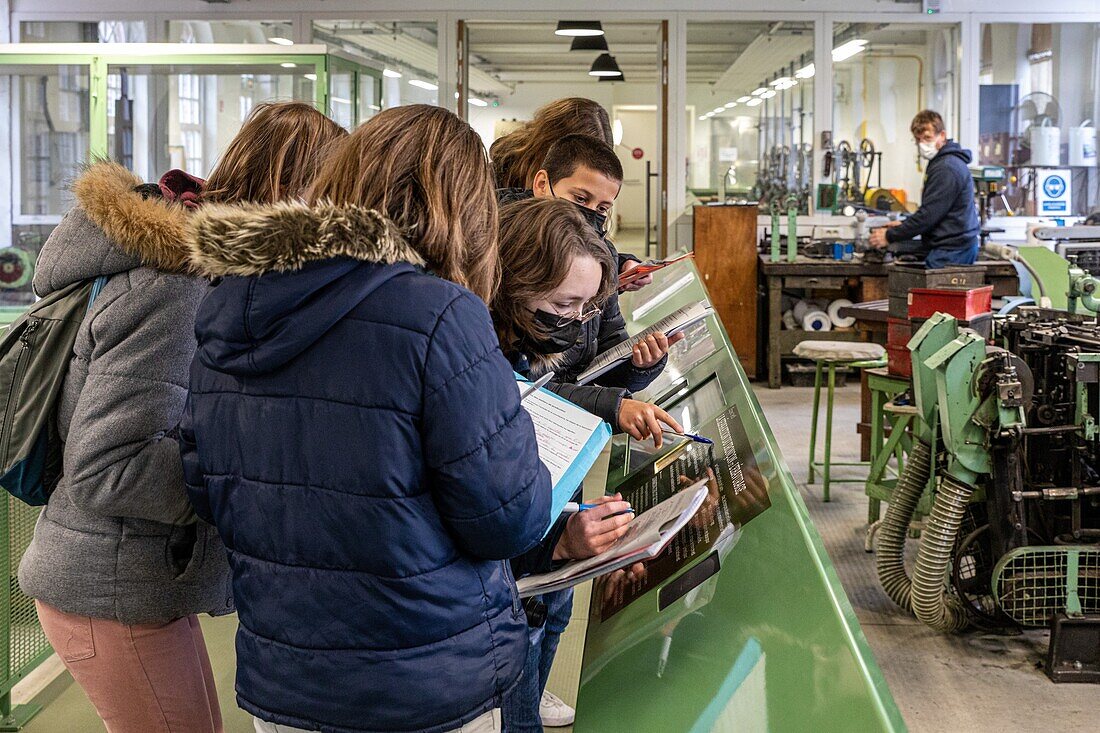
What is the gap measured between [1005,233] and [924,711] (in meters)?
6.78

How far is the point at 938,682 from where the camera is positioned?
11.5 feet

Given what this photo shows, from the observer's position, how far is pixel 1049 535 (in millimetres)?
3637

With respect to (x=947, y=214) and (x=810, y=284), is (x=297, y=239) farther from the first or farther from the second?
(x=810, y=284)

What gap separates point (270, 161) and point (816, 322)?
7.46m

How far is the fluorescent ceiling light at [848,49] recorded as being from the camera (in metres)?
9.34

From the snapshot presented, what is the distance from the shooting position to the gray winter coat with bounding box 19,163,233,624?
154 cm

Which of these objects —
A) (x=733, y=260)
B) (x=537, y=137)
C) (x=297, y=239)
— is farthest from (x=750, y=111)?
(x=297, y=239)

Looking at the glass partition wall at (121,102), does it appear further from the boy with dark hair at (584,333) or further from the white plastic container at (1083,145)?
the white plastic container at (1083,145)

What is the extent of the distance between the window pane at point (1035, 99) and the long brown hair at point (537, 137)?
24.1ft

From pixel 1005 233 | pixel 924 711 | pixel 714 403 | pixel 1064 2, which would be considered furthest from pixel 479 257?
pixel 1064 2

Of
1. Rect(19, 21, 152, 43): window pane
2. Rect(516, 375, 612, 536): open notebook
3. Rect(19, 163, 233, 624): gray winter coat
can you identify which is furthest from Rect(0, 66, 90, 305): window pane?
Rect(516, 375, 612, 536): open notebook

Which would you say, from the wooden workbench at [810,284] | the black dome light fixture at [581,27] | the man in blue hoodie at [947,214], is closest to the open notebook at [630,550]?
the man in blue hoodie at [947,214]

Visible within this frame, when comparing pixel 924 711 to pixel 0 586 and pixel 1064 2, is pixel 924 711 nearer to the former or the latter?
pixel 0 586

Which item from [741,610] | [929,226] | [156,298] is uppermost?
[929,226]
